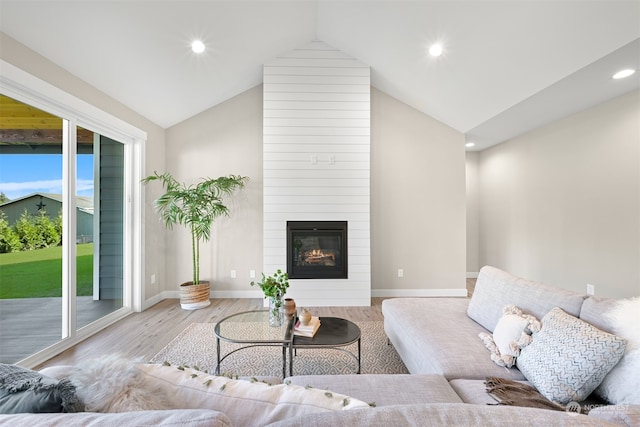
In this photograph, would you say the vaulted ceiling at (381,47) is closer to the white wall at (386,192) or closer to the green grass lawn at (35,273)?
the white wall at (386,192)

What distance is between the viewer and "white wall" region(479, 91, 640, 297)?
2.91 m

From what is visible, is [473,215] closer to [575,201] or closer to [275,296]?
[575,201]

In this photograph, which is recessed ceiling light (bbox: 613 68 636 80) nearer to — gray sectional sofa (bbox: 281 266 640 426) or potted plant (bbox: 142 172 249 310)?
gray sectional sofa (bbox: 281 266 640 426)

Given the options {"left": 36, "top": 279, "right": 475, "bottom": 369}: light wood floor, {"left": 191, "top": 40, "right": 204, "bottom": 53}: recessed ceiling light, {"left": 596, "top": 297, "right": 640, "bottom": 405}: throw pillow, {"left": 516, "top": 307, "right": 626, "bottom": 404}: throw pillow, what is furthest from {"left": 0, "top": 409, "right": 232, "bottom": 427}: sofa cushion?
{"left": 191, "top": 40, "right": 204, "bottom": 53}: recessed ceiling light

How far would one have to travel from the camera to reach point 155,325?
302cm

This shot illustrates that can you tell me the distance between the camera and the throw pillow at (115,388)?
65cm

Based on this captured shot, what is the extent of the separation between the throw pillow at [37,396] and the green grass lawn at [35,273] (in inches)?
82.1

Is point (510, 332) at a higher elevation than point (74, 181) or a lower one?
lower

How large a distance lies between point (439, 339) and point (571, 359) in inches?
25.4

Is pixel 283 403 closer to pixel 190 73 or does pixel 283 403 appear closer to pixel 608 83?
pixel 190 73

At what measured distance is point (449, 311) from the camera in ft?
7.15

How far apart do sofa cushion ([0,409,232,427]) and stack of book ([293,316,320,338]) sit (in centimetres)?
145

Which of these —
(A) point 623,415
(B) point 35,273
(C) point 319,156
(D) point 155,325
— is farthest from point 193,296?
(A) point 623,415

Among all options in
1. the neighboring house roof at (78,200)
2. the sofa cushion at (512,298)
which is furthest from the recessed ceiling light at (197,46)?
the sofa cushion at (512,298)
